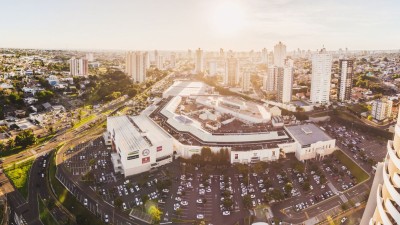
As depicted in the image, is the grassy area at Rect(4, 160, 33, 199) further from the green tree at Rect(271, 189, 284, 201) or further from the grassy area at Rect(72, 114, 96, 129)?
the green tree at Rect(271, 189, 284, 201)

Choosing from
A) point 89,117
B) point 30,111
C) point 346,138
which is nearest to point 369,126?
point 346,138

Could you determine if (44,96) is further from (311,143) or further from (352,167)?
(352,167)

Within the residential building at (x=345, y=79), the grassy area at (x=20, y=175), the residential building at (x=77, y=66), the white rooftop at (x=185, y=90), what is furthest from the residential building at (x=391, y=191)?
the residential building at (x=77, y=66)

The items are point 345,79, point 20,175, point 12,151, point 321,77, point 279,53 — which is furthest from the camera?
point 279,53

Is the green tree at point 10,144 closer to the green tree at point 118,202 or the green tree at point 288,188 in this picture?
the green tree at point 118,202

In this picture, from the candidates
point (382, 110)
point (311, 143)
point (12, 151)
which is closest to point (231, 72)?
point (382, 110)

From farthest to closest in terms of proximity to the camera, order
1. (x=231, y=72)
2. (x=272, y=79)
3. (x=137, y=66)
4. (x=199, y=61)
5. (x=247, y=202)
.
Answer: (x=199, y=61) < (x=137, y=66) < (x=231, y=72) < (x=272, y=79) < (x=247, y=202)
